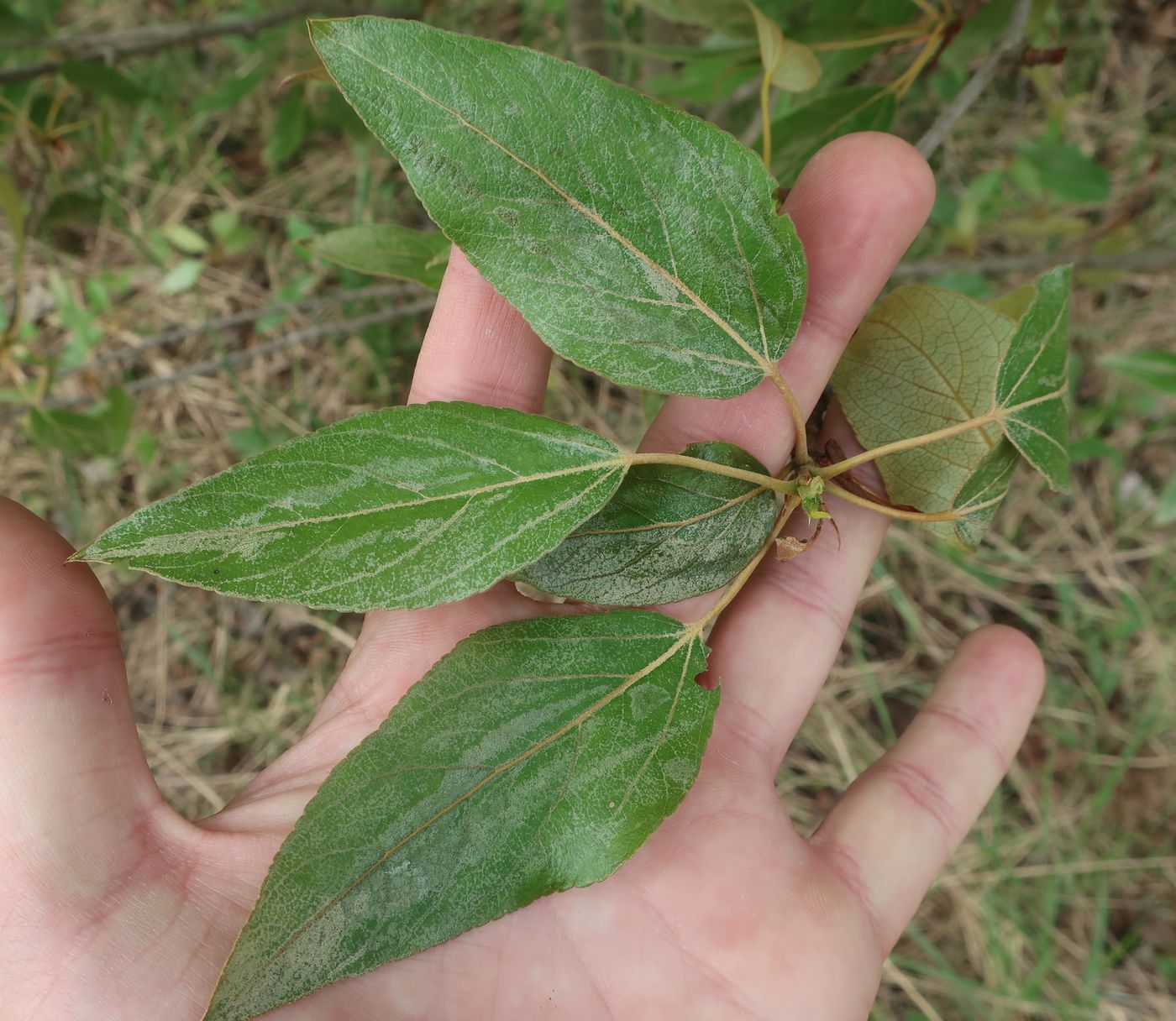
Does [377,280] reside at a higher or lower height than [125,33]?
lower

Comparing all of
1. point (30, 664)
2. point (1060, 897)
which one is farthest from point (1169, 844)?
point (30, 664)

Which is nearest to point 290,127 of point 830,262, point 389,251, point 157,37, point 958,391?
point 157,37

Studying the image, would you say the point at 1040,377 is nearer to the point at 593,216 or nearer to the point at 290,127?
the point at 593,216

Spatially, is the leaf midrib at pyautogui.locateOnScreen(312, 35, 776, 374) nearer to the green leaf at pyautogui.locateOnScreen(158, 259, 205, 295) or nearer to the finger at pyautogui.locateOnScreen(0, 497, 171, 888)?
the finger at pyautogui.locateOnScreen(0, 497, 171, 888)

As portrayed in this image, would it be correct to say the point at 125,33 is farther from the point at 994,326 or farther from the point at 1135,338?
the point at 1135,338

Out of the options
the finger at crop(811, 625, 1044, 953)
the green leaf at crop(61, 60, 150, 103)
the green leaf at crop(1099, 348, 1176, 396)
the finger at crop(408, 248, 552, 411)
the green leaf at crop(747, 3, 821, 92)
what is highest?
the green leaf at crop(747, 3, 821, 92)

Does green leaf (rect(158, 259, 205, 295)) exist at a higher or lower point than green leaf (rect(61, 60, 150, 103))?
lower

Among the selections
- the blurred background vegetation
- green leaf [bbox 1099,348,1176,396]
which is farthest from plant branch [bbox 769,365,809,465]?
the blurred background vegetation
